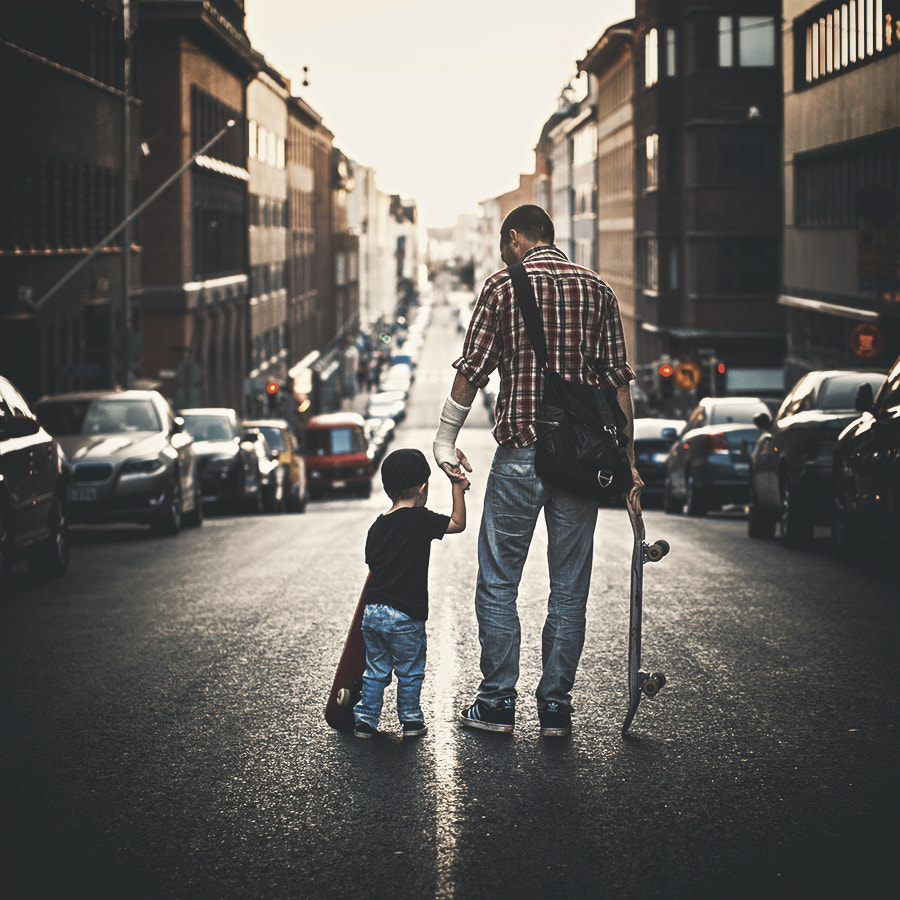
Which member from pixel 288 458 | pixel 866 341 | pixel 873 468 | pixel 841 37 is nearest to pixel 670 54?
pixel 841 37

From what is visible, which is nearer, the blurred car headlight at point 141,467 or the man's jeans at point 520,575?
the man's jeans at point 520,575

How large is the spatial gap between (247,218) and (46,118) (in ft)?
115

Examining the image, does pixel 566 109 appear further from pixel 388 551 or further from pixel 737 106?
pixel 388 551

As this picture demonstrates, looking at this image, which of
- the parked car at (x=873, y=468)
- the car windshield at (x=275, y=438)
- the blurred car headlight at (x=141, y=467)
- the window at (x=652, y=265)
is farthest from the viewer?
the window at (x=652, y=265)

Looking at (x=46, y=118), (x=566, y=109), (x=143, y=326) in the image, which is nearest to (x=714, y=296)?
(x=143, y=326)

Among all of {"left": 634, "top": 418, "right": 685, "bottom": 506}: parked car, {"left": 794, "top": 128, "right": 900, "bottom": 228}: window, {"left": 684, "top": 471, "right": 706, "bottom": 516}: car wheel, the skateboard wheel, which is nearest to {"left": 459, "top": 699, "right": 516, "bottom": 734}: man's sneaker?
the skateboard wheel

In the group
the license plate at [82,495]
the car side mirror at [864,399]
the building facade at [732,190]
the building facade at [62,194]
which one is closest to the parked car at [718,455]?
the license plate at [82,495]

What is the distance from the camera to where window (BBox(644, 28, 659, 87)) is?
60.4 meters

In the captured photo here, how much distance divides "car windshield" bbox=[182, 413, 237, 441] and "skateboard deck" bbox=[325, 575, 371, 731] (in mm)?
20942

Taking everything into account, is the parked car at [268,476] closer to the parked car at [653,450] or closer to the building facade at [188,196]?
the parked car at [653,450]

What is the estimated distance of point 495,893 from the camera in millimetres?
4504

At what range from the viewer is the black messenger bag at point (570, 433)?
6.16 meters

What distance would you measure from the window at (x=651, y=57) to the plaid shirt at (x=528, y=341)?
55.8 meters

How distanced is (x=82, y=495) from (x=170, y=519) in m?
1.09
